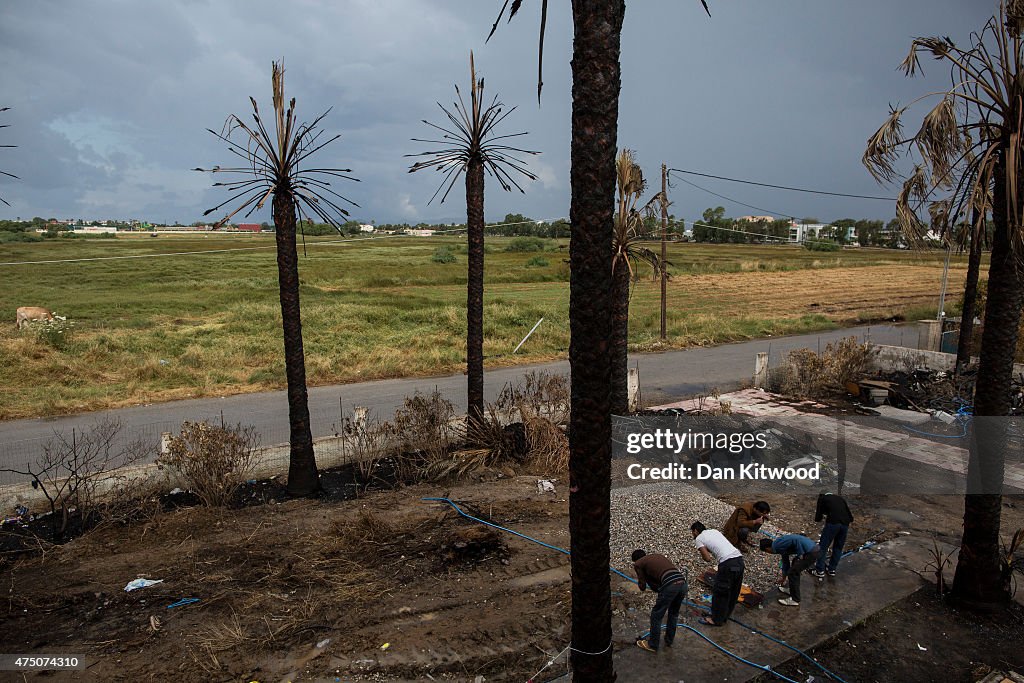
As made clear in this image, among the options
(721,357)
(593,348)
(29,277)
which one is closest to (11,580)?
(593,348)

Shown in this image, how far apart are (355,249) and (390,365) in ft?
195

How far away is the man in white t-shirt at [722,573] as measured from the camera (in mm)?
6477

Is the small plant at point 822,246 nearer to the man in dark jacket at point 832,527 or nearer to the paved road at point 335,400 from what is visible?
the paved road at point 335,400

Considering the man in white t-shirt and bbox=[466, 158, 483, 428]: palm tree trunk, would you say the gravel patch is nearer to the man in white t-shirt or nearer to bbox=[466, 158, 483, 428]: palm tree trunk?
the man in white t-shirt

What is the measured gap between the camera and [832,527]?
24.2 feet

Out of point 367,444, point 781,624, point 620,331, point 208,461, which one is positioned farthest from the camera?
point 620,331

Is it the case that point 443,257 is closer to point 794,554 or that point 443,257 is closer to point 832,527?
point 832,527

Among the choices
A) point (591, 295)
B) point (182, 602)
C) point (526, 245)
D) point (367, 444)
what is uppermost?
point (526, 245)

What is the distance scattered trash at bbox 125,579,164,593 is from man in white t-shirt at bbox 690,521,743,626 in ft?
21.2

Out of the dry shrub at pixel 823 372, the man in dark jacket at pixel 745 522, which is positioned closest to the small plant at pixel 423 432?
the man in dark jacket at pixel 745 522

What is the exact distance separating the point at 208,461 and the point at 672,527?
715 centimetres

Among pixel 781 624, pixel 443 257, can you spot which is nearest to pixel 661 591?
pixel 781 624

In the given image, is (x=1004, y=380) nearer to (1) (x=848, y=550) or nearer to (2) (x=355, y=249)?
(1) (x=848, y=550)

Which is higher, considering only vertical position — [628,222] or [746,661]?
[628,222]
